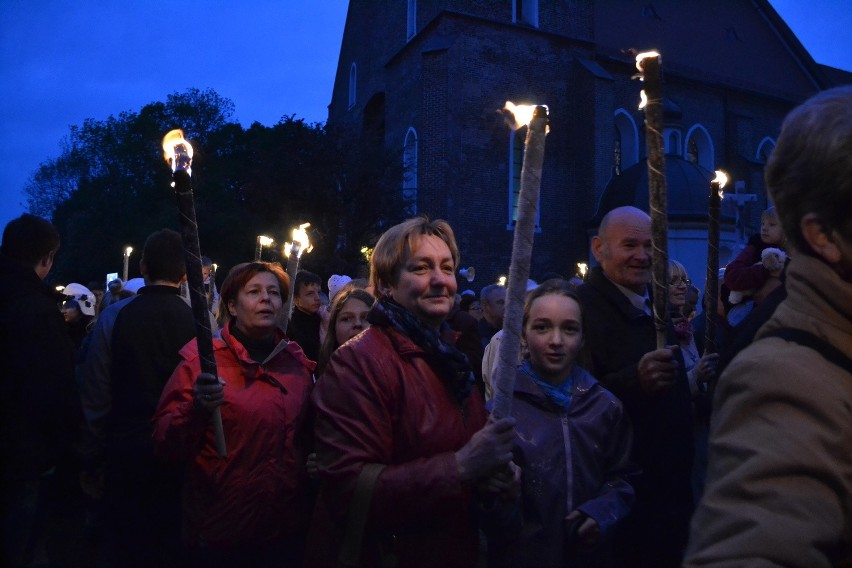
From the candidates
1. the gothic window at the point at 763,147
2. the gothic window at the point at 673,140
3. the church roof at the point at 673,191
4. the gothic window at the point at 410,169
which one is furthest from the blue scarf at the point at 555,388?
the gothic window at the point at 763,147

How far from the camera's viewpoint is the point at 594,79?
2394 cm

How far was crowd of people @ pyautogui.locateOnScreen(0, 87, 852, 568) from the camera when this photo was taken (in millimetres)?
1140

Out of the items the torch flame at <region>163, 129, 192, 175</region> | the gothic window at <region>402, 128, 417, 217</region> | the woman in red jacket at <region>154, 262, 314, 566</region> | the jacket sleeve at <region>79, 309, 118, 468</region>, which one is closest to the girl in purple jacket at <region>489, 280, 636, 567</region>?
the woman in red jacket at <region>154, 262, 314, 566</region>

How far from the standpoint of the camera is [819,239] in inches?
47.9

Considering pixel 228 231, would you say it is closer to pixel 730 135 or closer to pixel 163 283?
pixel 730 135

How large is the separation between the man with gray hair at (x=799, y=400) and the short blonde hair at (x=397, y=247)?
1328 millimetres

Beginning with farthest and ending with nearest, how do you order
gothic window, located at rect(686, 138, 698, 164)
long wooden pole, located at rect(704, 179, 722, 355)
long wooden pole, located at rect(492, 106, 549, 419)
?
gothic window, located at rect(686, 138, 698, 164), long wooden pole, located at rect(704, 179, 722, 355), long wooden pole, located at rect(492, 106, 549, 419)

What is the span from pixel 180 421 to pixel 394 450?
3.80ft

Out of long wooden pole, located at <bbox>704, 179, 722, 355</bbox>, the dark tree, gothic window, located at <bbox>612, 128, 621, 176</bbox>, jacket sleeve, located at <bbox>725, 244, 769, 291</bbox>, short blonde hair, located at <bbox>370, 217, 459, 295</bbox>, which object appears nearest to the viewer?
short blonde hair, located at <bbox>370, 217, 459, 295</bbox>

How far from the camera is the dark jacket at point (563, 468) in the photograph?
2.50 m

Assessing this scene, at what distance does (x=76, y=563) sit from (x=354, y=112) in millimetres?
27651

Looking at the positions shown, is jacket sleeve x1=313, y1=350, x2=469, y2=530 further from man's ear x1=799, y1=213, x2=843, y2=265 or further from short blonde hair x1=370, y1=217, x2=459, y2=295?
man's ear x1=799, y1=213, x2=843, y2=265

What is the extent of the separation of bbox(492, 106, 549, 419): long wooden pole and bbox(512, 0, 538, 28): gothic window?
81.4ft

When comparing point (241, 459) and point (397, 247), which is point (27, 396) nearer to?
point (241, 459)
